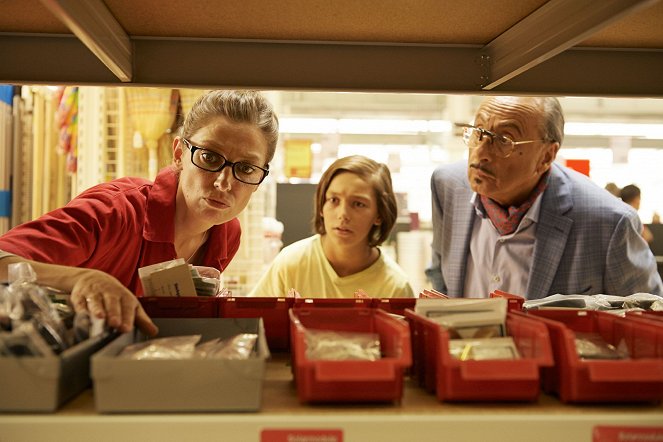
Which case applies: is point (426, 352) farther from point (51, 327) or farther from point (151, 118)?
point (151, 118)

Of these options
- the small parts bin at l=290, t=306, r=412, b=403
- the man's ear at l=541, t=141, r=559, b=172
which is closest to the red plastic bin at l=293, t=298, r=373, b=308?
the small parts bin at l=290, t=306, r=412, b=403

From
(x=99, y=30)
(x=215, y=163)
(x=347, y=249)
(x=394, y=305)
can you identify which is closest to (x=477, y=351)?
(x=394, y=305)

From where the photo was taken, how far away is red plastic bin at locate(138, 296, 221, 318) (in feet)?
4.59

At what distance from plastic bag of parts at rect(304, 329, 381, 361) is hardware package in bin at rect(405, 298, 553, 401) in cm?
10

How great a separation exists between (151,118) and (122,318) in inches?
99.5

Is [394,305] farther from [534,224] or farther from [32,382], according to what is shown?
[534,224]

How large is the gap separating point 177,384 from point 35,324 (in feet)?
0.93

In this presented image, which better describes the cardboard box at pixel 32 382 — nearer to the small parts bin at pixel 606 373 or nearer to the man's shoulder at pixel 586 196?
the small parts bin at pixel 606 373

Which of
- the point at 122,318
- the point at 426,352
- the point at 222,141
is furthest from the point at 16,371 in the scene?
the point at 222,141

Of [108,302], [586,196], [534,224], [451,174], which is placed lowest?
[108,302]

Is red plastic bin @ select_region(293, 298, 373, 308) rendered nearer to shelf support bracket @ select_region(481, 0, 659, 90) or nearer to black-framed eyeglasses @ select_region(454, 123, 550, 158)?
shelf support bracket @ select_region(481, 0, 659, 90)

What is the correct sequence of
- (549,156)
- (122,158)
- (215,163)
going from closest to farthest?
1. (215,163)
2. (549,156)
3. (122,158)

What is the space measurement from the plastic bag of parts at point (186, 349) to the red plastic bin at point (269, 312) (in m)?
0.24

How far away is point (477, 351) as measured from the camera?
1094mm
